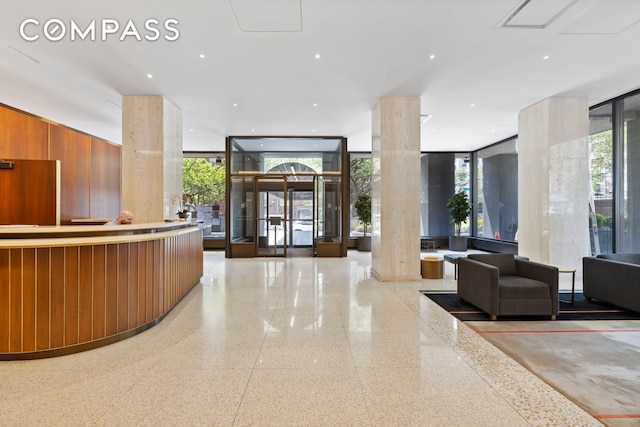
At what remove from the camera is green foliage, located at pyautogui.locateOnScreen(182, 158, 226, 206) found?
13.1 m

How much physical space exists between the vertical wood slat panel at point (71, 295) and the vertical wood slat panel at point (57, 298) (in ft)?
0.10

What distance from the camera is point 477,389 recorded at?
2.72 meters

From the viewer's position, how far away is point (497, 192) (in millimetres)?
11680

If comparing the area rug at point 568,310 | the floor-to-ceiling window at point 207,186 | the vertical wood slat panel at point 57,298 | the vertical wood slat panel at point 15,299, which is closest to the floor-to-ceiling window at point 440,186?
the area rug at point 568,310

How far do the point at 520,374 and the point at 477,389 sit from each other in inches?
21.9

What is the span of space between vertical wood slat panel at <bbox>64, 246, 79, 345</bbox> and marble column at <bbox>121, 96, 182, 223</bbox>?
366 centimetres

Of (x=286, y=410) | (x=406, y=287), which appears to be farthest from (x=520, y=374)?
(x=406, y=287)

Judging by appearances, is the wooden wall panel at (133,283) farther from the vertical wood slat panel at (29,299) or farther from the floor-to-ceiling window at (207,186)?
the floor-to-ceiling window at (207,186)

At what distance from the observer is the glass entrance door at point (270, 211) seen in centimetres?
1067

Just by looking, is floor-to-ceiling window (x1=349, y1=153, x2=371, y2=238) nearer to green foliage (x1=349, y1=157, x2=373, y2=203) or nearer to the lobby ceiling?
green foliage (x1=349, y1=157, x2=373, y2=203)

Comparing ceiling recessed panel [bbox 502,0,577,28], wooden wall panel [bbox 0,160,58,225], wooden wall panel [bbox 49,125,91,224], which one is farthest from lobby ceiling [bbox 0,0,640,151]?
wooden wall panel [bbox 0,160,58,225]

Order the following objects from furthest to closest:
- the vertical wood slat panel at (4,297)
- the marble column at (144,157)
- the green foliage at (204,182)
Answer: the green foliage at (204,182) → the marble column at (144,157) → the vertical wood slat panel at (4,297)

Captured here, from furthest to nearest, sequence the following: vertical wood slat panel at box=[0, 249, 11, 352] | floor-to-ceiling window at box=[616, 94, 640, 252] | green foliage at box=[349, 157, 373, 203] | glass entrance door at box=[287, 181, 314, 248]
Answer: green foliage at box=[349, 157, 373, 203], glass entrance door at box=[287, 181, 314, 248], floor-to-ceiling window at box=[616, 94, 640, 252], vertical wood slat panel at box=[0, 249, 11, 352]

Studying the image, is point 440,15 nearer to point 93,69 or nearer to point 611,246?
point 93,69
